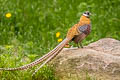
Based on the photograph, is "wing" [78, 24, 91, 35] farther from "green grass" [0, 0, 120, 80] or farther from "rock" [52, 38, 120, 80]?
"green grass" [0, 0, 120, 80]

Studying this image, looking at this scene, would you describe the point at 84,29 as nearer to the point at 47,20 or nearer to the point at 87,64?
the point at 87,64

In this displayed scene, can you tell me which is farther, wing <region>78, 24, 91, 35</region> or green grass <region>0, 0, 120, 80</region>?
green grass <region>0, 0, 120, 80</region>

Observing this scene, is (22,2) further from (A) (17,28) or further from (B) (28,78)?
(B) (28,78)

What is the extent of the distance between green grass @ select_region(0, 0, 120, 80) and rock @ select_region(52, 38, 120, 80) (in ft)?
6.78

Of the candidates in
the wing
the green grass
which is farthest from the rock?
the green grass

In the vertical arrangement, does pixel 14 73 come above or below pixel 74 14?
below

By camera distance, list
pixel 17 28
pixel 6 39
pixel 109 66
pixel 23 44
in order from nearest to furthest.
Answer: pixel 109 66, pixel 23 44, pixel 6 39, pixel 17 28

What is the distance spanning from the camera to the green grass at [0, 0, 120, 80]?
31.1ft

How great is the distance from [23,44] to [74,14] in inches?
82.3

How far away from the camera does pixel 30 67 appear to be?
6.72 metres

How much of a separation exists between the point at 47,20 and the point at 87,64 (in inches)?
164

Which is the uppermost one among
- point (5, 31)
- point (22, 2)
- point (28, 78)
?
point (22, 2)

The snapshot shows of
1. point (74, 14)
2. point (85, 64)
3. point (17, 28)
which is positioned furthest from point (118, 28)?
point (85, 64)

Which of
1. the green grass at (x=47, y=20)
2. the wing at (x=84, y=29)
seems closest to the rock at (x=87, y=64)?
the wing at (x=84, y=29)
